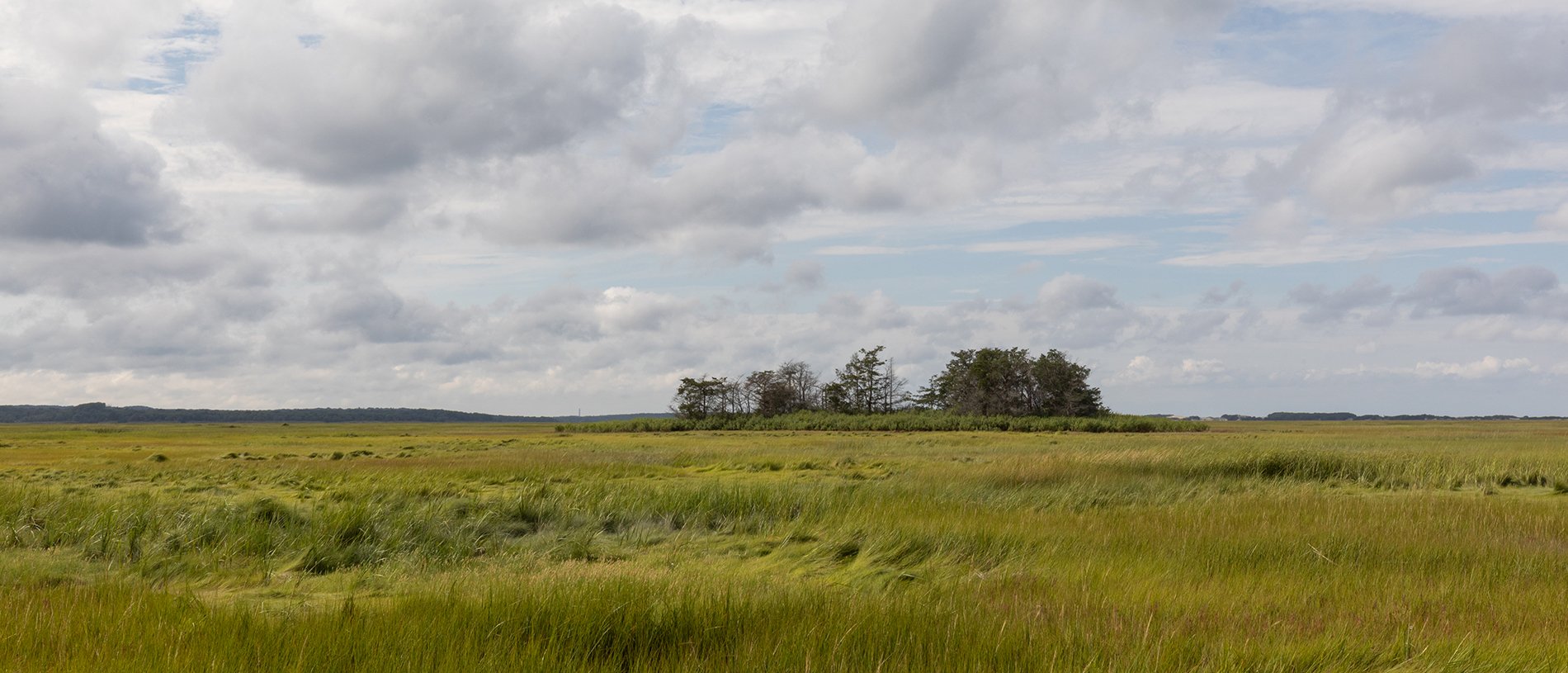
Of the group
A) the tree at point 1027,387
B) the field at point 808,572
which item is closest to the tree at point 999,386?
the tree at point 1027,387

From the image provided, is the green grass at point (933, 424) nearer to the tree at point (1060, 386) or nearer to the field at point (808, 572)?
the tree at point (1060, 386)

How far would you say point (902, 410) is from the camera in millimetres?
92250

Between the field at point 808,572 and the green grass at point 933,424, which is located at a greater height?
the green grass at point 933,424

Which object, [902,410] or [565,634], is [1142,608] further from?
[902,410]

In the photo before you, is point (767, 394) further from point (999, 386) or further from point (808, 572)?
point (808, 572)

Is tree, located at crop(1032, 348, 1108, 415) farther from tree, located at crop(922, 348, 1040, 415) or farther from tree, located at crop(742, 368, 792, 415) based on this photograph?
tree, located at crop(742, 368, 792, 415)

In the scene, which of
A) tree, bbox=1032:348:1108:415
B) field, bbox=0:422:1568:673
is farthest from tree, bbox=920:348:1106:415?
field, bbox=0:422:1568:673

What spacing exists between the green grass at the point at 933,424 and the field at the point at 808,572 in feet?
161

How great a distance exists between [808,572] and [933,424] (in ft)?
207

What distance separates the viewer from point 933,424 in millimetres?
72125

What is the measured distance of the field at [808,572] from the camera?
5773 millimetres

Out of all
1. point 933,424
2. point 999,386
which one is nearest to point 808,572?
point 933,424

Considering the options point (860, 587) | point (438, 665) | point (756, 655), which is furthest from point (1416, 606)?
point (438, 665)

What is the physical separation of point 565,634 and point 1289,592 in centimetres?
626
